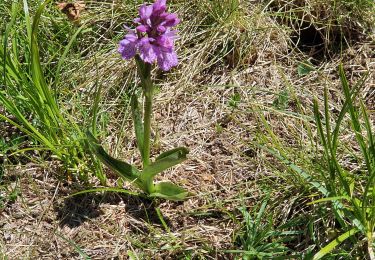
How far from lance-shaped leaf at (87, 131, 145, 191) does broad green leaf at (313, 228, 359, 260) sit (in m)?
0.60

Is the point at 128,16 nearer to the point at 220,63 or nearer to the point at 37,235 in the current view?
the point at 220,63

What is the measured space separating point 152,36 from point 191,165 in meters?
0.64

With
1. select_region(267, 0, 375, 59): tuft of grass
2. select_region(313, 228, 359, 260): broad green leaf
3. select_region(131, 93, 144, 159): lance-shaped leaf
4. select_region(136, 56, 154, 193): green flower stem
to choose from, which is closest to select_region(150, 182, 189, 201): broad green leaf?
select_region(136, 56, 154, 193): green flower stem

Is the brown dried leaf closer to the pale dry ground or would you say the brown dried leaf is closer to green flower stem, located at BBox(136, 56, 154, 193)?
the pale dry ground

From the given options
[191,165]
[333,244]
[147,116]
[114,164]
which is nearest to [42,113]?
[114,164]

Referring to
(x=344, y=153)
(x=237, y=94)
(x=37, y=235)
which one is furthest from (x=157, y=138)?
(x=344, y=153)

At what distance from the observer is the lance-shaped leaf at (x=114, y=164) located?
1686 millimetres

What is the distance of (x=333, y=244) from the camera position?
5.22 feet

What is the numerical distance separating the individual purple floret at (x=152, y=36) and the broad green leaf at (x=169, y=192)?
18.4 inches

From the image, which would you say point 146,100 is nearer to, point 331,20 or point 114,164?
point 114,164

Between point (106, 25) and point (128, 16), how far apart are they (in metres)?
0.12

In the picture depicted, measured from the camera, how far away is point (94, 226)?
1.85m

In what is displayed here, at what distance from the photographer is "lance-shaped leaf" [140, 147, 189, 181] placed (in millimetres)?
1605

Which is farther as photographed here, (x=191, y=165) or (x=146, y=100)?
(x=191, y=165)
